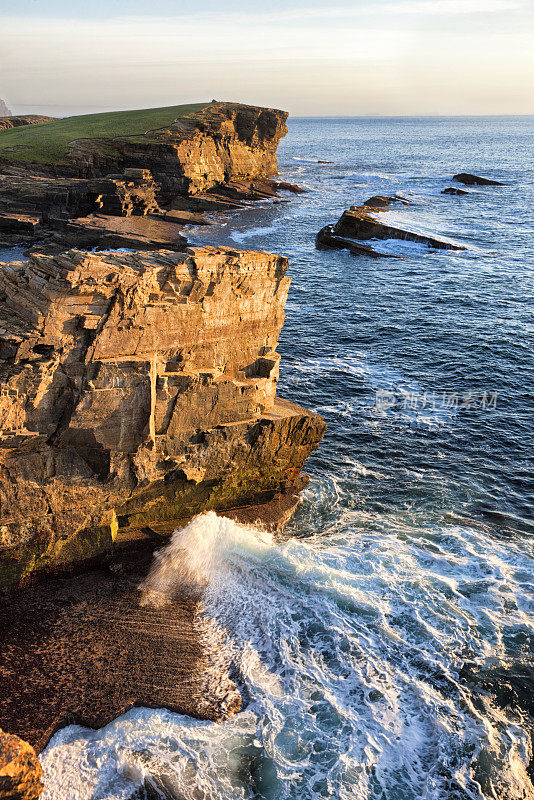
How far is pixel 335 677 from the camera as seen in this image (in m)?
14.1

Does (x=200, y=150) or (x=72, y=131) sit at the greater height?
(x=72, y=131)

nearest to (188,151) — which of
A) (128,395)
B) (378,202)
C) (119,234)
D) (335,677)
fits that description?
(378,202)

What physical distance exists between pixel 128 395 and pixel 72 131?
73835 mm

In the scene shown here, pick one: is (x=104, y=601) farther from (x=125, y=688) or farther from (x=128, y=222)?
(x=128, y=222)

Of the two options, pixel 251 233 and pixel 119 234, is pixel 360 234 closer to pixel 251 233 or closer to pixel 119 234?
pixel 251 233

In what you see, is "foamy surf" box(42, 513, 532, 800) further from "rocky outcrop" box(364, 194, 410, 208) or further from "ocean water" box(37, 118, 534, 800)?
"rocky outcrop" box(364, 194, 410, 208)

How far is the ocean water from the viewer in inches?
469

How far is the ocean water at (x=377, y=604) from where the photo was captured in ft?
39.1

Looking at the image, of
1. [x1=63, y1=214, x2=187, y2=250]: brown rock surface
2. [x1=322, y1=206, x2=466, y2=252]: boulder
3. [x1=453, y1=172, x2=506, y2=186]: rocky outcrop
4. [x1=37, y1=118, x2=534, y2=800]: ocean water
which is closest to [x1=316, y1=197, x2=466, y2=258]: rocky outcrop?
[x1=322, y1=206, x2=466, y2=252]: boulder

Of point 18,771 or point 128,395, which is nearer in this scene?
point 18,771

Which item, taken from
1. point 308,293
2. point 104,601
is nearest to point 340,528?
point 104,601

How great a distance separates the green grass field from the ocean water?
162ft

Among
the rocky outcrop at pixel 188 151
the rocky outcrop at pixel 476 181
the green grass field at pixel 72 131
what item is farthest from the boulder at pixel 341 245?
the rocky outcrop at pixel 476 181

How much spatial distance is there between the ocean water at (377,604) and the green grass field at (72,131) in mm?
49360
